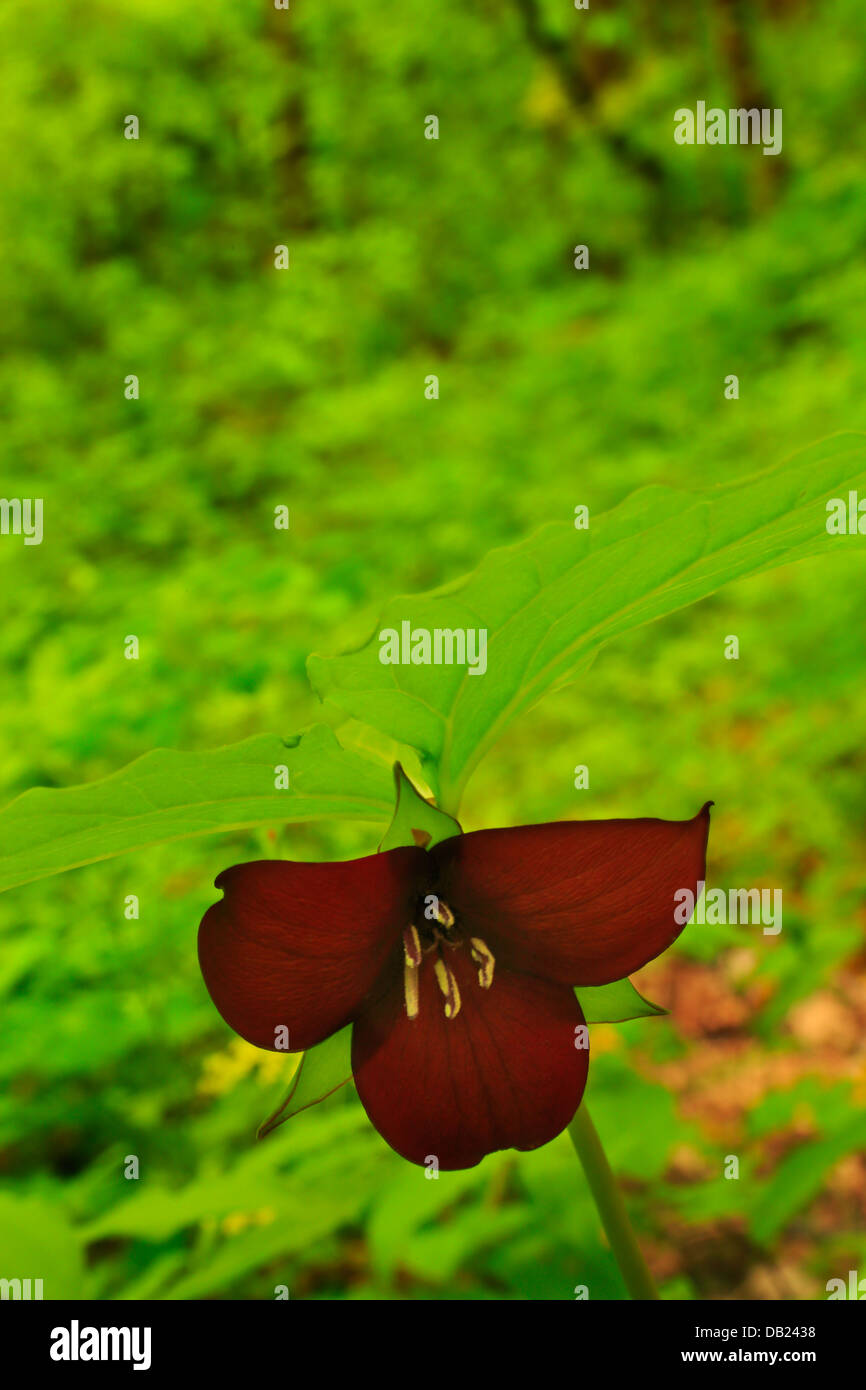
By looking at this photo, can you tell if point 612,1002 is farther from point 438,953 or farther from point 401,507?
point 401,507

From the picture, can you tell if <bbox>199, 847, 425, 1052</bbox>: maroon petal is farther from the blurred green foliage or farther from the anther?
the blurred green foliage

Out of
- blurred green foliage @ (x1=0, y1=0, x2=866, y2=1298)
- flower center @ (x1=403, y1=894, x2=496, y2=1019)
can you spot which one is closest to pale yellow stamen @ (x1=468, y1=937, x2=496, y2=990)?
flower center @ (x1=403, y1=894, x2=496, y2=1019)

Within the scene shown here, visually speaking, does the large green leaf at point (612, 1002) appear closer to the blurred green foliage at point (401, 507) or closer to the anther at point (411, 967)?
the anther at point (411, 967)

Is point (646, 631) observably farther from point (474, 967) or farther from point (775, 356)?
point (474, 967)

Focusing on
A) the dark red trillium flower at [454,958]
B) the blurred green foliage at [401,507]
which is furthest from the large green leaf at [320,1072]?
the blurred green foliage at [401,507]

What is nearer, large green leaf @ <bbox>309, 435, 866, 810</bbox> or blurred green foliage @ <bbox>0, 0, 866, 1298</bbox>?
large green leaf @ <bbox>309, 435, 866, 810</bbox>

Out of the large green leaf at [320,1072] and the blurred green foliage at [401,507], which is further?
the blurred green foliage at [401,507]

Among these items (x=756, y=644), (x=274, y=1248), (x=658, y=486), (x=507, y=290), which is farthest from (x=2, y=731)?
(x=507, y=290)
